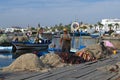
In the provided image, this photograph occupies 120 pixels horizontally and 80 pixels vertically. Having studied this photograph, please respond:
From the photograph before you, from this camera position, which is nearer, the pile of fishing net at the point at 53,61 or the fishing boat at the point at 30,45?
the pile of fishing net at the point at 53,61

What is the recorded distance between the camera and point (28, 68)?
1389 cm

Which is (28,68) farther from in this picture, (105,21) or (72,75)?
(105,21)

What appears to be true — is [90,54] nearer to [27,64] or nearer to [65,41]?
[65,41]

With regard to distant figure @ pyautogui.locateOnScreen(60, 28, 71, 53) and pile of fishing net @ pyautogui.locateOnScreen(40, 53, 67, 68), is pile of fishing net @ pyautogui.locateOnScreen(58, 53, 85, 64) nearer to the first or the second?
pile of fishing net @ pyautogui.locateOnScreen(40, 53, 67, 68)

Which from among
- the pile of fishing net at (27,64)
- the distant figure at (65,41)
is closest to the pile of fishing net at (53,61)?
the pile of fishing net at (27,64)

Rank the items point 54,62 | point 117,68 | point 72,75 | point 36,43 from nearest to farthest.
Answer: point 72,75, point 117,68, point 54,62, point 36,43

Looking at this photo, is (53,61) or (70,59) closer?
(53,61)

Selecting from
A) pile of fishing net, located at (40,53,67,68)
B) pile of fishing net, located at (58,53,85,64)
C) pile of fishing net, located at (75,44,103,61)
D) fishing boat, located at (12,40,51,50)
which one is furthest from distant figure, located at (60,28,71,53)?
fishing boat, located at (12,40,51,50)

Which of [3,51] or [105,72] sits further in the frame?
[3,51]

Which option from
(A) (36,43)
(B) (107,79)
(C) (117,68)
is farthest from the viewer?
(A) (36,43)

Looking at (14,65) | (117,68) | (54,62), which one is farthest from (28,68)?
(117,68)

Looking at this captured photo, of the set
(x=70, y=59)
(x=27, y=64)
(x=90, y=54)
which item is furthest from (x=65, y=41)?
(x=27, y=64)

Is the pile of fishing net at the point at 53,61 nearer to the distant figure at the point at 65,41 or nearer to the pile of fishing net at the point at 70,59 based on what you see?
the pile of fishing net at the point at 70,59

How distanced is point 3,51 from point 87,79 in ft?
Result: 110
